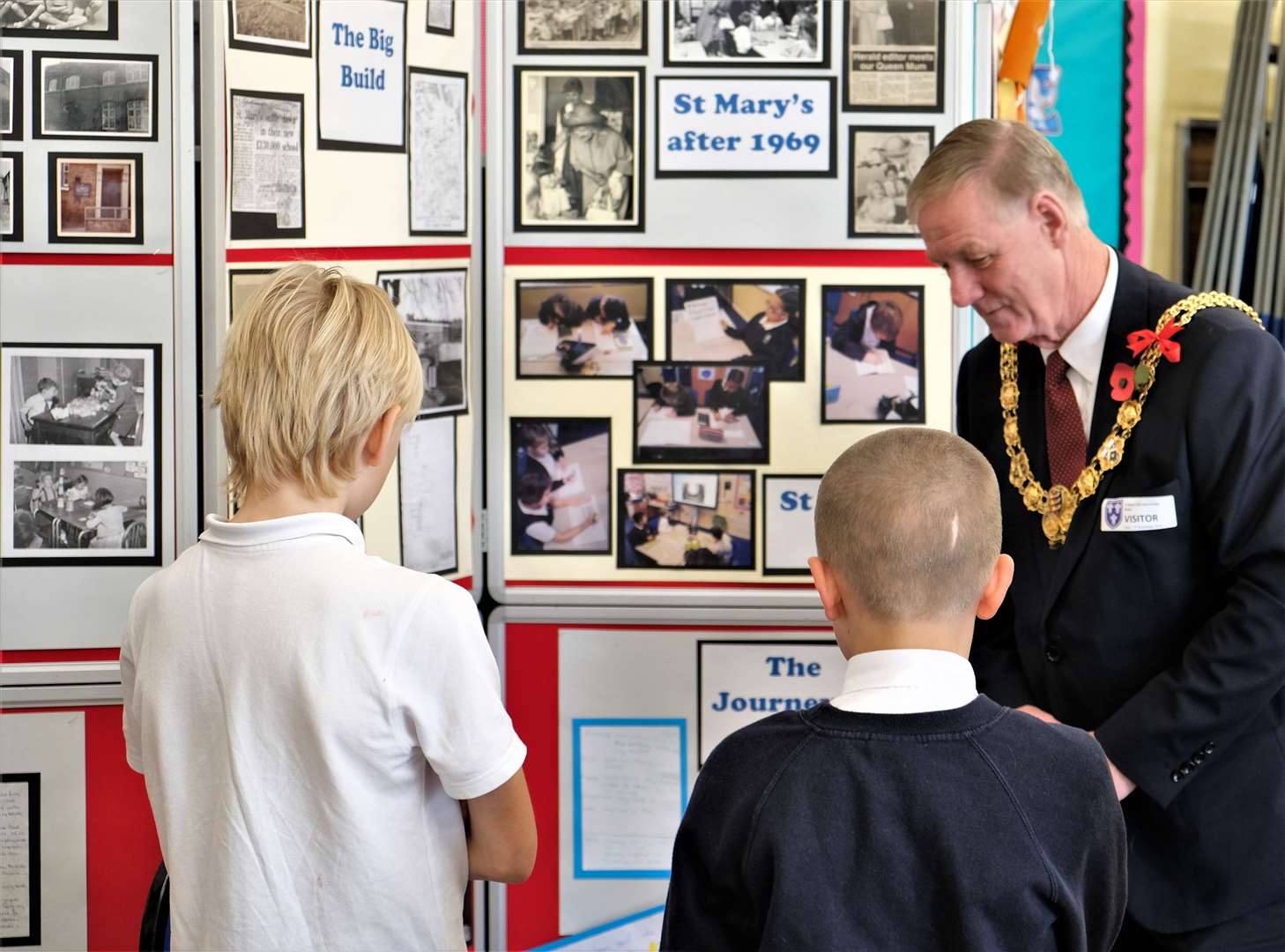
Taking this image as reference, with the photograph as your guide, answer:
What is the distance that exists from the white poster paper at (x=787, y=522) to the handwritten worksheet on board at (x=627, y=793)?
1.22ft

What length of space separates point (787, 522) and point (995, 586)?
1.27 m

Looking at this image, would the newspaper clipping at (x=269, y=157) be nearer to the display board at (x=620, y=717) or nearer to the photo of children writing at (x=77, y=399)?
the photo of children writing at (x=77, y=399)

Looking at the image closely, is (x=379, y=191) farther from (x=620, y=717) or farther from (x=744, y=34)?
→ (x=620, y=717)

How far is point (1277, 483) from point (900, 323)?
0.97 m

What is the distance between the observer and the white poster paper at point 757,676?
8.53 feet

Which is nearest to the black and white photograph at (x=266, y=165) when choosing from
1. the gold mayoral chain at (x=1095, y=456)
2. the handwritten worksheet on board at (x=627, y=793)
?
the handwritten worksheet on board at (x=627, y=793)

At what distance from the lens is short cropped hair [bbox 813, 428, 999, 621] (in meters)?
1.27

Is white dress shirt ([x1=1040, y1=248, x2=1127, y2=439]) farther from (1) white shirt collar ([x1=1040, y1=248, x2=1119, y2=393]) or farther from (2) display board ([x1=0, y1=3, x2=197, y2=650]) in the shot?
(2) display board ([x1=0, y1=3, x2=197, y2=650])

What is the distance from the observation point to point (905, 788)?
119 centimetres

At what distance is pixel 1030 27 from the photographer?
8.36 ft

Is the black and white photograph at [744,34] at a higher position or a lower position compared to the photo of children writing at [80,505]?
higher

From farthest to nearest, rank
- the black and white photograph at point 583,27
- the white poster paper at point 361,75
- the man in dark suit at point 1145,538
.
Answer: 1. the black and white photograph at point 583,27
2. the white poster paper at point 361,75
3. the man in dark suit at point 1145,538

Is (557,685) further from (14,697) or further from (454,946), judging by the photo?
(454,946)

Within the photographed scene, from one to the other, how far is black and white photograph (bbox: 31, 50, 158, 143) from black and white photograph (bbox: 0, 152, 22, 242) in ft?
0.19
